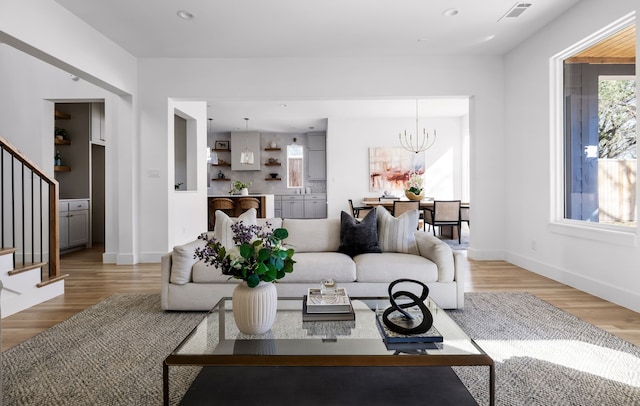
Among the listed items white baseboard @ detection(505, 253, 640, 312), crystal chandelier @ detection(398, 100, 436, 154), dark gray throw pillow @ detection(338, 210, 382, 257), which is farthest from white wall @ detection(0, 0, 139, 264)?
crystal chandelier @ detection(398, 100, 436, 154)

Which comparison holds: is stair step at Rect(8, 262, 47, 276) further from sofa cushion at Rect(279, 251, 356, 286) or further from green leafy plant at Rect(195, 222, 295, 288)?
green leafy plant at Rect(195, 222, 295, 288)

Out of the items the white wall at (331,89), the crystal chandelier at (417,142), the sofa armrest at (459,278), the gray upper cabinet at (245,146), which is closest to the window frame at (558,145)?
the white wall at (331,89)

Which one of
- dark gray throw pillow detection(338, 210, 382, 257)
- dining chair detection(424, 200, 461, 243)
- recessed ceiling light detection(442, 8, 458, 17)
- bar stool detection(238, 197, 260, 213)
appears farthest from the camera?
bar stool detection(238, 197, 260, 213)

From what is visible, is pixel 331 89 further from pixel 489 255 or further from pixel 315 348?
pixel 315 348

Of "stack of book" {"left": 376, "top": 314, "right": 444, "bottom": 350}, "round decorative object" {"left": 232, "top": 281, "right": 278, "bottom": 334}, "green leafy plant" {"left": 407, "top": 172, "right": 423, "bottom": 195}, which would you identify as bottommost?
"stack of book" {"left": 376, "top": 314, "right": 444, "bottom": 350}

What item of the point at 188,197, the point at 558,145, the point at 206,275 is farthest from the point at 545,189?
the point at 188,197

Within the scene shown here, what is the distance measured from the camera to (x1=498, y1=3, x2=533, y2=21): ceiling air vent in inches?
146

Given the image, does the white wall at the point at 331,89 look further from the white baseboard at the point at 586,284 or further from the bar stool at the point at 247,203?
the bar stool at the point at 247,203

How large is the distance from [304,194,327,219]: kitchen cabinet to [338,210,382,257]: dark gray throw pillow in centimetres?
659

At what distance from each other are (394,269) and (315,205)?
A: 714 centimetres

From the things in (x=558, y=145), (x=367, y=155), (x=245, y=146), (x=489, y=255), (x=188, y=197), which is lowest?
(x=489, y=255)

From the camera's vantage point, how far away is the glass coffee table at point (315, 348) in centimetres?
144

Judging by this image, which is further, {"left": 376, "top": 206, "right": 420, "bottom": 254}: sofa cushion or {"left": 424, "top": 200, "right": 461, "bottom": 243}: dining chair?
{"left": 424, "top": 200, "right": 461, "bottom": 243}: dining chair

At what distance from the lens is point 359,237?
327 cm
